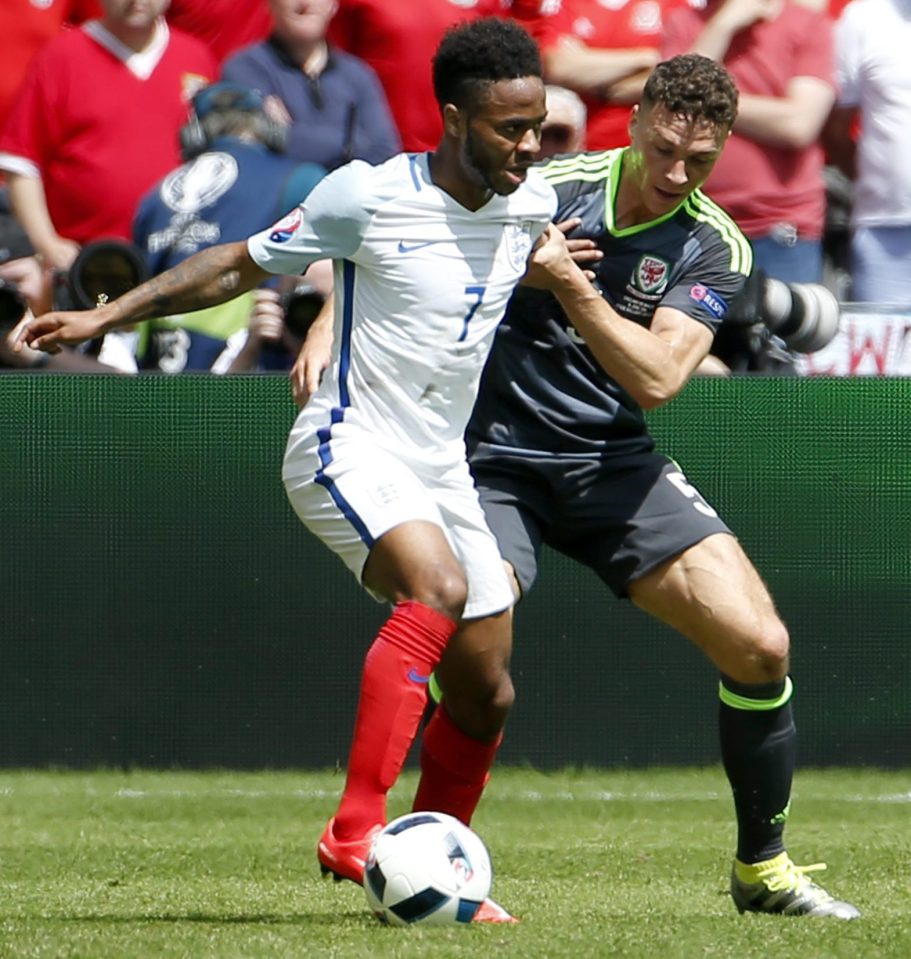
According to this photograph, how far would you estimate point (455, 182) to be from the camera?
5.10m

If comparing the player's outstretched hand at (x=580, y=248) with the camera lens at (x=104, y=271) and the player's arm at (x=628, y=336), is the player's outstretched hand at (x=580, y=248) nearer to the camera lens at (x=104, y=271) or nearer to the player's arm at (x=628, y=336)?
the player's arm at (x=628, y=336)

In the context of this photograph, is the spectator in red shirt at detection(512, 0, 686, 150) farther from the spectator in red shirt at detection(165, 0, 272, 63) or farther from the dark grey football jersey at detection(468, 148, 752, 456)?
the dark grey football jersey at detection(468, 148, 752, 456)

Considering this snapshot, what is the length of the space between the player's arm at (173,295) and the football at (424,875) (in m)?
1.41

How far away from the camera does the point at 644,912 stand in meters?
5.38

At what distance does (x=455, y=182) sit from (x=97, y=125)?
466 centimetres

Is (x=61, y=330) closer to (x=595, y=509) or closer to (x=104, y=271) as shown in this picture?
(x=595, y=509)

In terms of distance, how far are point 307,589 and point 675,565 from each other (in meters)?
3.11

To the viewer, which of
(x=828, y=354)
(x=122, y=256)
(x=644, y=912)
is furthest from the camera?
(x=828, y=354)

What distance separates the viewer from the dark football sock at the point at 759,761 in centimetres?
548

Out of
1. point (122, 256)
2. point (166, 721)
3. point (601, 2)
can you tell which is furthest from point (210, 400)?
point (601, 2)

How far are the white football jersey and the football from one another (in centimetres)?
95

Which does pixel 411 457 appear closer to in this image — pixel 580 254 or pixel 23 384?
pixel 580 254

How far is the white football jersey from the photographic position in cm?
498

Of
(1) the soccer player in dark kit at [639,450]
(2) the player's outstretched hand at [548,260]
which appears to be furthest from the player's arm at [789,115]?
(2) the player's outstretched hand at [548,260]
